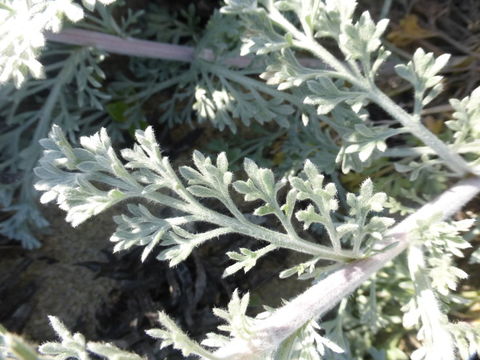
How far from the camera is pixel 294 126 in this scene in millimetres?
2775

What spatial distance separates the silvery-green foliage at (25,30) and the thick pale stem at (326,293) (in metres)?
1.16

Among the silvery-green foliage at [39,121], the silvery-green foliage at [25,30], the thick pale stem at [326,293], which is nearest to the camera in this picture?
the thick pale stem at [326,293]

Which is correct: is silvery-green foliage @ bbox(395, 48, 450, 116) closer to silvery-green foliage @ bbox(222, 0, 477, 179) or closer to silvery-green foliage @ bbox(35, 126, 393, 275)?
silvery-green foliage @ bbox(222, 0, 477, 179)

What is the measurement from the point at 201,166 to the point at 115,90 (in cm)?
147

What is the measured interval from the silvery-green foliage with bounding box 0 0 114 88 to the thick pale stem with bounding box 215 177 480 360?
1156 millimetres

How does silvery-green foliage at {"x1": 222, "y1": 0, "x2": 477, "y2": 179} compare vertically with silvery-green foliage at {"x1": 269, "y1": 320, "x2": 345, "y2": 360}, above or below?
above

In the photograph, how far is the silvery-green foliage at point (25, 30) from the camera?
191cm

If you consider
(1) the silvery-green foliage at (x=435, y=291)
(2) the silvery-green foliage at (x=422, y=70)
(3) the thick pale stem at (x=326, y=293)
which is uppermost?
(2) the silvery-green foliage at (x=422, y=70)

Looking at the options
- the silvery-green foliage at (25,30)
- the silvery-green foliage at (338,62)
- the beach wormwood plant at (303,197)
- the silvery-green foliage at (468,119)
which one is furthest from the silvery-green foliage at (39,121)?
the silvery-green foliage at (468,119)

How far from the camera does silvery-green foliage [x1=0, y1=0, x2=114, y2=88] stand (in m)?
1.91

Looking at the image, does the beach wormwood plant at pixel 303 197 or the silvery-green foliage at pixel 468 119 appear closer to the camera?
the beach wormwood plant at pixel 303 197

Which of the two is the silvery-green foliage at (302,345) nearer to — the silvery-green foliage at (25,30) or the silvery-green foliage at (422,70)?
the silvery-green foliage at (422,70)

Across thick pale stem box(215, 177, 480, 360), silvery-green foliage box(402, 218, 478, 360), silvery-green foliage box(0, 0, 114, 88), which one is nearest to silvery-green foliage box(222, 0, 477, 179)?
thick pale stem box(215, 177, 480, 360)

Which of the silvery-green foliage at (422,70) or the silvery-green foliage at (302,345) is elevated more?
the silvery-green foliage at (422,70)
